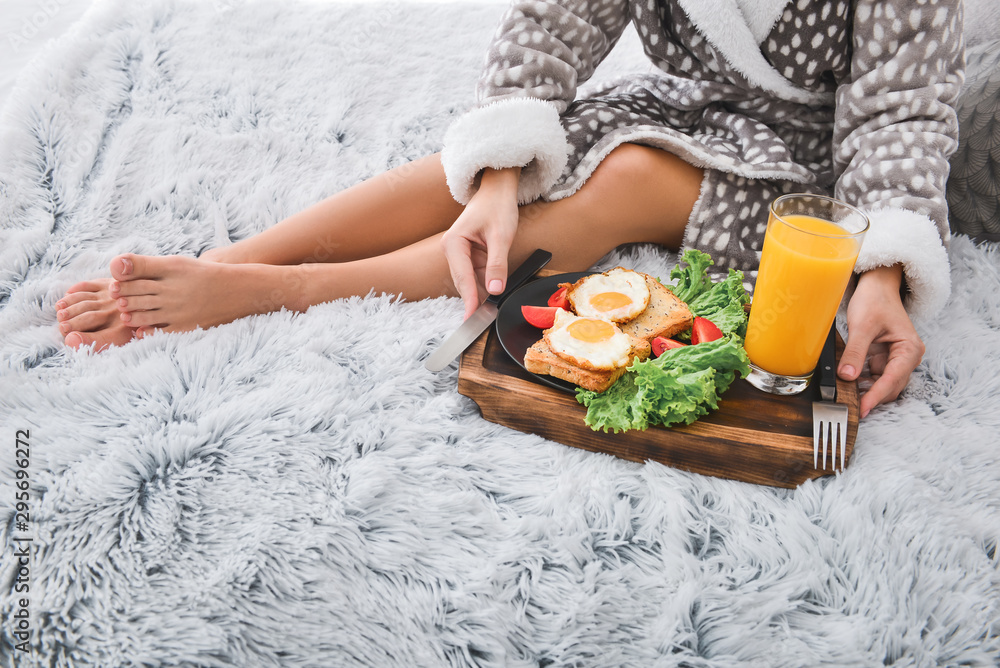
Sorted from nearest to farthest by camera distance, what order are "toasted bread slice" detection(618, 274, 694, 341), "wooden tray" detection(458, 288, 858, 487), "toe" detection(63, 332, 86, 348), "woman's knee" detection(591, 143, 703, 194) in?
"wooden tray" detection(458, 288, 858, 487)
"toasted bread slice" detection(618, 274, 694, 341)
"toe" detection(63, 332, 86, 348)
"woman's knee" detection(591, 143, 703, 194)

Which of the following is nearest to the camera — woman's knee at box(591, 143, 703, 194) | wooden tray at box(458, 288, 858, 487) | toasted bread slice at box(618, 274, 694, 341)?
wooden tray at box(458, 288, 858, 487)

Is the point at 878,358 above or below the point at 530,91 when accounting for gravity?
below

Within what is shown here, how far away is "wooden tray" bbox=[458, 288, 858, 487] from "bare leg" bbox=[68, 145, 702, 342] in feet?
0.96

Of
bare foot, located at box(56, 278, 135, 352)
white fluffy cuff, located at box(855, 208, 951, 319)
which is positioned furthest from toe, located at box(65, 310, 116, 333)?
white fluffy cuff, located at box(855, 208, 951, 319)

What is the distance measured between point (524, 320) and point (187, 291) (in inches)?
20.7

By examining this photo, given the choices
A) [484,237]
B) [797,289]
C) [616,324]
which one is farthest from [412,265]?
[797,289]

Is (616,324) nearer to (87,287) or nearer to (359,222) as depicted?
(359,222)

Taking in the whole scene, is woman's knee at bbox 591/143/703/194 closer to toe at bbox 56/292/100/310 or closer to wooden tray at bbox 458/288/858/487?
wooden tray at bbox 458/288/858/487

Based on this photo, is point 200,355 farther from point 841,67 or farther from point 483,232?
point 841,67

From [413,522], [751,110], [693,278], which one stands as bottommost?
[413,522]

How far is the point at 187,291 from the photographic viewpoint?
95 centimetres

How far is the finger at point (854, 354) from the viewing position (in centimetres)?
76

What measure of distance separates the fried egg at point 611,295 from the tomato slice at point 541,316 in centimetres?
4

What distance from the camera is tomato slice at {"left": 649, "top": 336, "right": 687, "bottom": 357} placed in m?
0.78
